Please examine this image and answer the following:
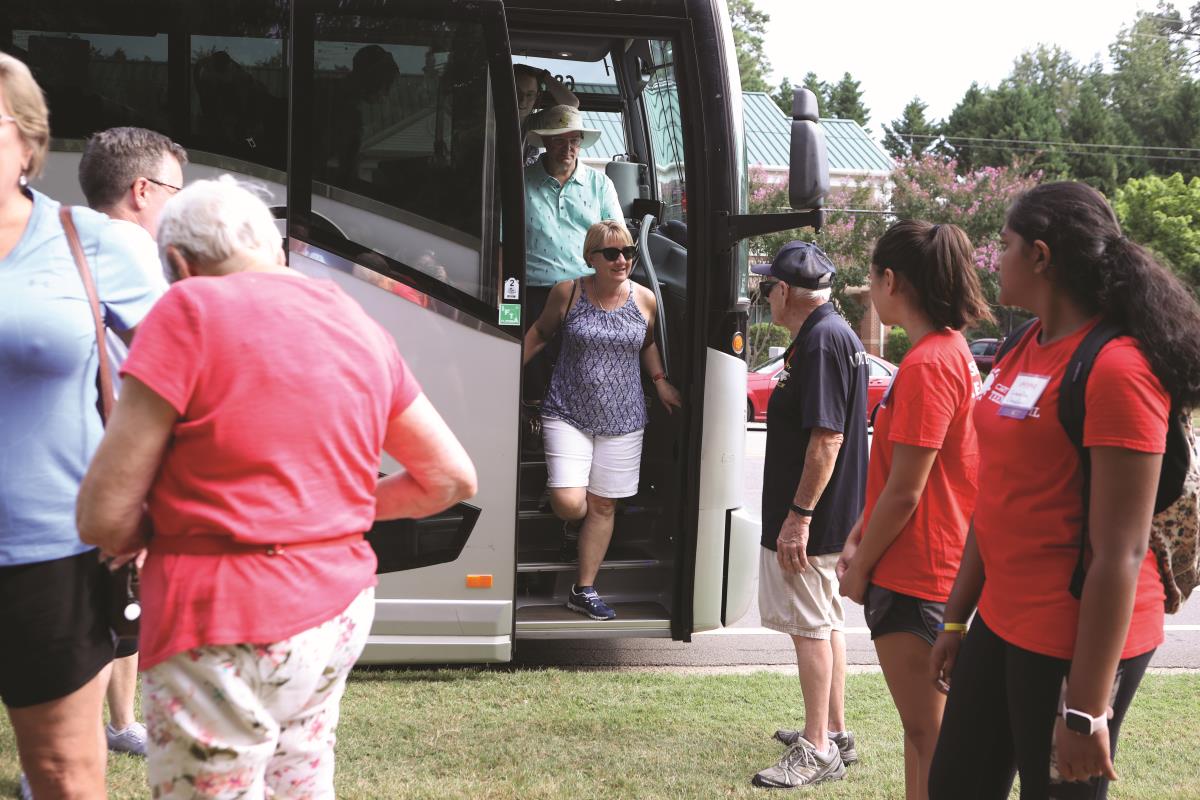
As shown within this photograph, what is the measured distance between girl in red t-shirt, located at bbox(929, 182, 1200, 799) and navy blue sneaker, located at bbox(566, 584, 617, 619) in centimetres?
301

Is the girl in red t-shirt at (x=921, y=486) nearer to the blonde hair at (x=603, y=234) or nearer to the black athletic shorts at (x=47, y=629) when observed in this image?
the black athletic shorts at (x=47, y=629)

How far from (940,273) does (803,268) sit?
1.22 metres

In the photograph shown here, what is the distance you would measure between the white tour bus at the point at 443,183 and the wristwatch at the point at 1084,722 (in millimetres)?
3086

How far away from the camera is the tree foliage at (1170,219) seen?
3488 centimetres

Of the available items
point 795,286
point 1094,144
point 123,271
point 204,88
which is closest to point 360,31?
point 204,88

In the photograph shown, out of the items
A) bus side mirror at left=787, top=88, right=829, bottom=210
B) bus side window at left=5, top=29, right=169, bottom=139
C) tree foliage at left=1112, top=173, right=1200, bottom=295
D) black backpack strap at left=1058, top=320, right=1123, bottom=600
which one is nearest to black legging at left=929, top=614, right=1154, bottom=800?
black backpack strap at left=1058, top=320, right=1123, bottom=600

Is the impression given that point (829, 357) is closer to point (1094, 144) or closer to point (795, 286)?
point (795, 286)

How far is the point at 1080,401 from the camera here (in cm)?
223

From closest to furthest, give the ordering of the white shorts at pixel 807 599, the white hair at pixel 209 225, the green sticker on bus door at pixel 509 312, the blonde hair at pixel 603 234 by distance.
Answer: the white hair at pixel 209 225 → the white shorts at pixel 807 599 → the green sticker on bus door at pixel 509 312 → the blonde hair at pixel 603 234

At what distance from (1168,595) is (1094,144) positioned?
63.2 m

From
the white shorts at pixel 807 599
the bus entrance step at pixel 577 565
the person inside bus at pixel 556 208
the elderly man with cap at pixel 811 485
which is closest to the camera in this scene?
the elderly man with cap at pixel 811 485

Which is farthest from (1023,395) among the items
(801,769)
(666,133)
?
(666,133)

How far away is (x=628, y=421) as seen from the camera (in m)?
5.65

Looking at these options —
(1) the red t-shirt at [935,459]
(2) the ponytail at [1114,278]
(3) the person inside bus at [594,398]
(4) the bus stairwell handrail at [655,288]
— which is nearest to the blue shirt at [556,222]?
(3) the person inside bus at [594,398]
